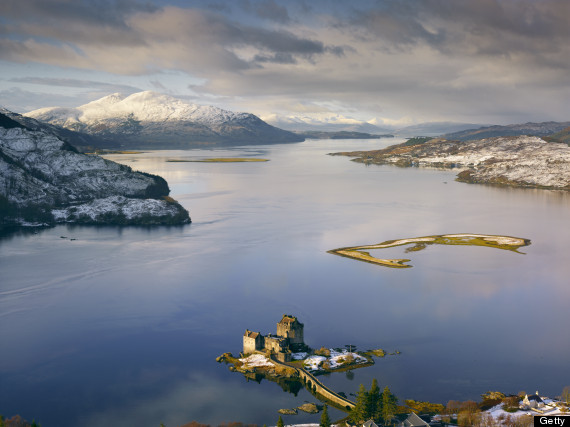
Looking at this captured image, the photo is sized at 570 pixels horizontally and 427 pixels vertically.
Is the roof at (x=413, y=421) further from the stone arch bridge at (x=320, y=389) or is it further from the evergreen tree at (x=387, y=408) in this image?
the stone arch bridge at (x=320, y=389)

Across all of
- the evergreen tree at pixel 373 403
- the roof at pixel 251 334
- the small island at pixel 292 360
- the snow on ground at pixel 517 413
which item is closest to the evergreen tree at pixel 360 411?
the evergreen tree at pixel 373 403

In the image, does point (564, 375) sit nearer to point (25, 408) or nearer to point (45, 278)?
point (25, 408)

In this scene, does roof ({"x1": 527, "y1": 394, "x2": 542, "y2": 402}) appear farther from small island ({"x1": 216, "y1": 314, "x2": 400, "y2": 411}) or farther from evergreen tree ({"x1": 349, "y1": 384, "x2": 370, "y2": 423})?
small island ({"x1": 216, "y1": 314, "x2": 400, "y2": 411})

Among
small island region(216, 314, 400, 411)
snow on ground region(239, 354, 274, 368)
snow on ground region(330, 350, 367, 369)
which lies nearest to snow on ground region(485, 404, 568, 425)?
small island region(216, 314, 400, 411)

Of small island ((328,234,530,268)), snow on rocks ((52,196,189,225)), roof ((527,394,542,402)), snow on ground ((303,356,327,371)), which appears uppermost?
snow on rocks ((52,196,189,225))

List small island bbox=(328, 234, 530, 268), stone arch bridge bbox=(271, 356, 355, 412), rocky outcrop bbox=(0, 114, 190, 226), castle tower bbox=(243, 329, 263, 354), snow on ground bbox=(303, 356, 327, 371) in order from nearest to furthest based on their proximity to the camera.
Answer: stone arch bridge bbox=(271, 356, 355, 412) → snow on ground bbox=(303, 356, 327, 371) → castle tower bbox=(243, 329, 263, 354) → small island bbox=(328, 234, 530, 268) → rocky outcrop bbox=(0, 114, 190, 226)

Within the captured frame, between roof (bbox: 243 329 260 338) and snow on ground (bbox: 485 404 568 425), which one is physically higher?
→ roof (bbox: 243 329 260 338)

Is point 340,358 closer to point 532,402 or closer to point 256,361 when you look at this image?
point 256,361
